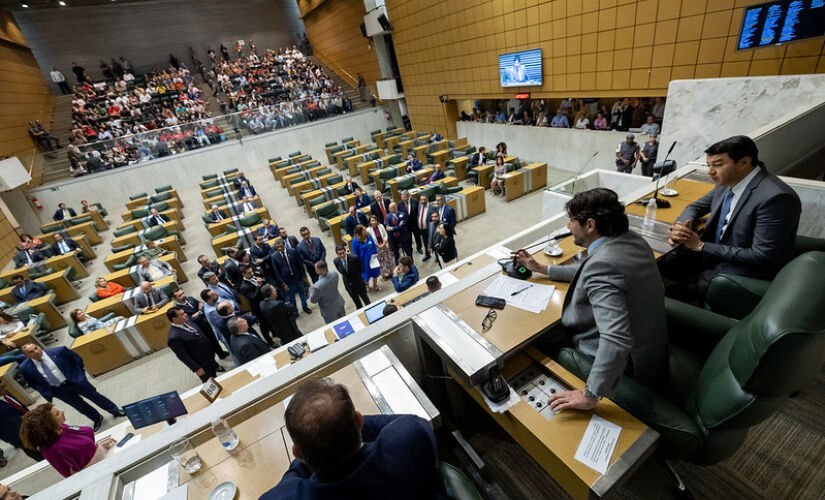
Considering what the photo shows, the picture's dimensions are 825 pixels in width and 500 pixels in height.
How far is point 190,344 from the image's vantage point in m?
4.12

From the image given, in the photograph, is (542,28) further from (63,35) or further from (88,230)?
(63,35)

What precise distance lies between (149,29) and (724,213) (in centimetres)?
2950

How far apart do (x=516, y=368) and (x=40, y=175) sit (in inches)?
737

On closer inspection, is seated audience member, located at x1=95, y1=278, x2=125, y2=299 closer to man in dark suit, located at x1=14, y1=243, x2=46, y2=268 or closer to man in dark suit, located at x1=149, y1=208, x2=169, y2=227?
man in dark suit, located at x1=149, y1=208, x2=169, y2=227

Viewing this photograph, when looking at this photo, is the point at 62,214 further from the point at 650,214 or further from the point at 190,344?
the point at 650,214

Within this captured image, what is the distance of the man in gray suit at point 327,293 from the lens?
436cm

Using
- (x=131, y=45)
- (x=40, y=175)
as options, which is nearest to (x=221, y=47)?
(x=131, y=45)

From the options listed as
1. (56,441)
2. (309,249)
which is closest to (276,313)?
(309,249)

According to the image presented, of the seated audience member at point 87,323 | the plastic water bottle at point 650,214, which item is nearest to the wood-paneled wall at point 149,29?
the seated audience member at point 87,323

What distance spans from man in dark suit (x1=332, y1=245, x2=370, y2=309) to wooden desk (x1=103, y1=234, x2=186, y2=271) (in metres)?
5.42

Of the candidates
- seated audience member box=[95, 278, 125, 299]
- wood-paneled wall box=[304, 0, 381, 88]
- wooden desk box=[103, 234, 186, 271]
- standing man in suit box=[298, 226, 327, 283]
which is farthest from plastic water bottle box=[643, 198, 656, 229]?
wood-paneled wall box=[304, 0, 381, 88]

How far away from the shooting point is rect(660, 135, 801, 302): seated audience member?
2.23m

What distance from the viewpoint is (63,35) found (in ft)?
62.7

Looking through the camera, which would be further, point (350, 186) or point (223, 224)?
point (350, 186)
